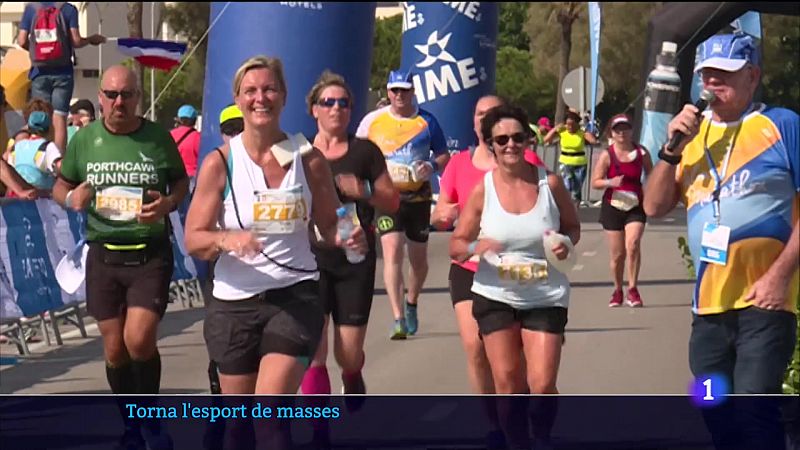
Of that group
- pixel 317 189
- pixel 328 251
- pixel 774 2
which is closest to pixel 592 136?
pixel 774 2

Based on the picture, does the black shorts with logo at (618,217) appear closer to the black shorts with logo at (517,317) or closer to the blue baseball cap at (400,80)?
the blue baseball cap at (400,80)

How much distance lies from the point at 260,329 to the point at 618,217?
8.74 meters

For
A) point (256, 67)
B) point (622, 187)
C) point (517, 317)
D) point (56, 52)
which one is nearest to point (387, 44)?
point (56, 52)

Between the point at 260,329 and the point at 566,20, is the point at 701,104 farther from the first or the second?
the point at 566,20

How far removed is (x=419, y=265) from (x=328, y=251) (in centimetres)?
421

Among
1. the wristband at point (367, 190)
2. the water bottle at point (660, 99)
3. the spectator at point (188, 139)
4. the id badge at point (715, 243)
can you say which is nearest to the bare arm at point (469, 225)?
the wristband at point (367, 190)

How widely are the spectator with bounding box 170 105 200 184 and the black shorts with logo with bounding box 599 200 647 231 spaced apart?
3.70 meters

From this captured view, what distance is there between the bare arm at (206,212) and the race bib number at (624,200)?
8467mm

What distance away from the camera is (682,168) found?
6.47 metres

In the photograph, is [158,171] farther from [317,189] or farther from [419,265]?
[419,265]

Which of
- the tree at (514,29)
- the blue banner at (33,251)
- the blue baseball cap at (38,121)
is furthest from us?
the tree at (514,29)

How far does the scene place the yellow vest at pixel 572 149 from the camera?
30.4 meters

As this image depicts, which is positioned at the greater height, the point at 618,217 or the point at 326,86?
the point at 326,86

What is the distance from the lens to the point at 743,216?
6.23m
